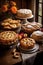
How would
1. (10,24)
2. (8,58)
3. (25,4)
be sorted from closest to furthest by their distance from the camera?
(8,58) → (10,24) → (25,4)

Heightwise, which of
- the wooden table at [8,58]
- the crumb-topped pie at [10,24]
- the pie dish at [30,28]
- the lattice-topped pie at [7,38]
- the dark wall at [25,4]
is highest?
the dark wall at [25,4]

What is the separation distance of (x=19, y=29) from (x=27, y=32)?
11cm

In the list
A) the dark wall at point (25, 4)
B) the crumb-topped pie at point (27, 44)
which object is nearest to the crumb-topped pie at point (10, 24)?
the crumb-topped pie at point (27, 44)

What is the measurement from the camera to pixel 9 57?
4.63 ft

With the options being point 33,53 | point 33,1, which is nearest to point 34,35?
point 33,53

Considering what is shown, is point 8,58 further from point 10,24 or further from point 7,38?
point 10,24

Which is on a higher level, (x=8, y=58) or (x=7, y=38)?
(x=7, y=38)

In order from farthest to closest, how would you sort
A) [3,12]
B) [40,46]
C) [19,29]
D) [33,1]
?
[33,1] < [3,12] < [19,29] < [40,46]

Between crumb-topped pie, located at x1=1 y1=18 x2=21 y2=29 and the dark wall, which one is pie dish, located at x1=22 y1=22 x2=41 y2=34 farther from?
the dark wall

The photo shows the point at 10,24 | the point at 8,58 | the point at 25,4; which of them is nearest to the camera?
the point at 8,58

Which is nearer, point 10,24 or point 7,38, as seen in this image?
point 7,38

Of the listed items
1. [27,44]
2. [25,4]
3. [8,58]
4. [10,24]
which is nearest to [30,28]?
[10,24]

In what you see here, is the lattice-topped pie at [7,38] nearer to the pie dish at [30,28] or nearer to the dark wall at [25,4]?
the pie dish at [30,28]

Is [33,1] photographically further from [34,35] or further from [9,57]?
[9,57]
